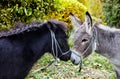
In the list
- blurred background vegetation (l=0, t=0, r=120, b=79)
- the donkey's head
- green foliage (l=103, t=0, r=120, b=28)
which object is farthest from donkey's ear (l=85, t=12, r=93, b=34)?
green foliage (l=103, t=0, r=120, b=28)

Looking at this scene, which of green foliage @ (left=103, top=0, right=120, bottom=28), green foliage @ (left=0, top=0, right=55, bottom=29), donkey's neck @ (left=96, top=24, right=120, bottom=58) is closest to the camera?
donkey's neck @ (left=96, top=24, right=120, bottom=58)

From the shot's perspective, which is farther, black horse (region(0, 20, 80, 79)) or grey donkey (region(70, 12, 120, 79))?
grey donkey (region(70, 12, 120, 79))

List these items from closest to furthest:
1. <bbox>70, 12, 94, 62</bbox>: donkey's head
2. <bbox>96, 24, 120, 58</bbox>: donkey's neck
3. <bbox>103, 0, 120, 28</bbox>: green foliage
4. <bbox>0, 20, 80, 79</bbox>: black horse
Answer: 1. <bbox>0, 20, 80, 79</bbox>: black horse
2. <bbox>70, 12, 94, 62</bbox>: donkey's head
3. <bbox>96, 24, 120, 58</bbox>: donkey's neck
4. <bbox>103, 0, 120, 28</bbox>: green foliage

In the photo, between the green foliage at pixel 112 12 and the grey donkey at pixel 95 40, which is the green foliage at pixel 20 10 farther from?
the green foliage at pixel 112 12

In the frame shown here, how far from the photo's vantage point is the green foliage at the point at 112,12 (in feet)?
38.1

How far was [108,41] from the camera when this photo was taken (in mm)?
5734

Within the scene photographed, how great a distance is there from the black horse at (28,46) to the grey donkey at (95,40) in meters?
0.21

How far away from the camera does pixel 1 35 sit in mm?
5637

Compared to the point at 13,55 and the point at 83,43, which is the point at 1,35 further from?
the point at 83,43

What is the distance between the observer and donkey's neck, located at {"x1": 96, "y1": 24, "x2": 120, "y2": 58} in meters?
5.68

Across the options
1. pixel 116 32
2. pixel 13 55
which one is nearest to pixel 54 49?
pixel 13 55

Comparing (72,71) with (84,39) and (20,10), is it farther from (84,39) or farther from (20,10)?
(84,39)

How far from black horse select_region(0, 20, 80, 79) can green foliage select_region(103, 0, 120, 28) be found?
621 centimetres

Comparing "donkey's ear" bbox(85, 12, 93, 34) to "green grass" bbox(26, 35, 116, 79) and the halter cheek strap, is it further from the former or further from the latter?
"green grass" bbox(26, 35, 116, 79)
